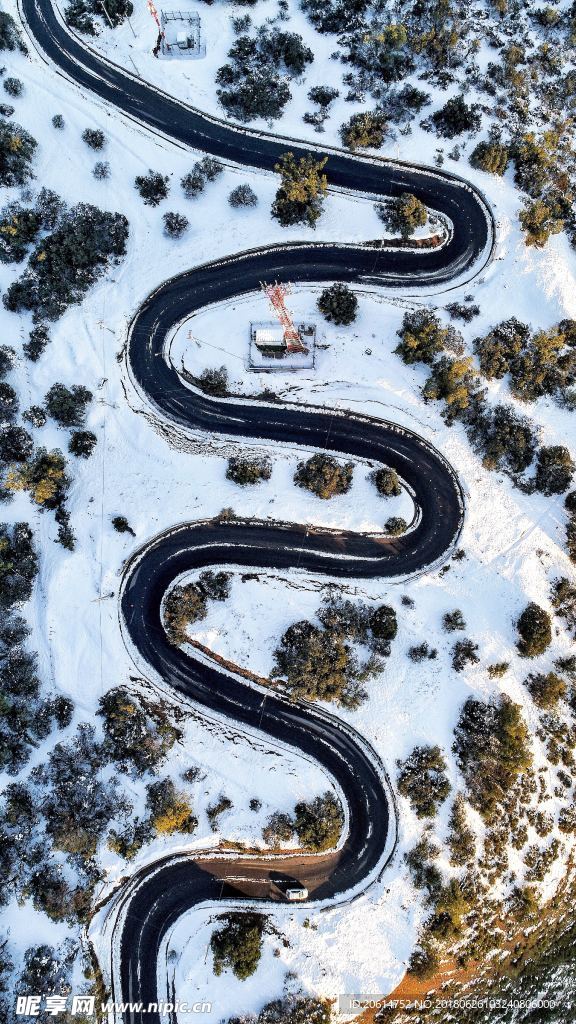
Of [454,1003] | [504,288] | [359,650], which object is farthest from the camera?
[504,288]

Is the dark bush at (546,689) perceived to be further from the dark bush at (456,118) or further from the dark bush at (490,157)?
the dark bush at (456,118)

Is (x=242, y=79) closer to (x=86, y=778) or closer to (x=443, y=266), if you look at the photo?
(x=443, y=266)

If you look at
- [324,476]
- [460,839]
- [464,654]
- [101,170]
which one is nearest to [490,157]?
[324,476]

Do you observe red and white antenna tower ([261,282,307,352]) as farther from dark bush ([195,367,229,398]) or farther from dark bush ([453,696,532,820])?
dark bush ([453,696,532,820])

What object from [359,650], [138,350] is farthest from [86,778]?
[138,350]

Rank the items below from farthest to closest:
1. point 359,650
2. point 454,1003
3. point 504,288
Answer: point 504,288, point 359,650, point 454,1003

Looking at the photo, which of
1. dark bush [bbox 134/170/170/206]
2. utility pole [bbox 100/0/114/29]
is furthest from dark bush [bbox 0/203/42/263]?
utility pole [bbox 100/0/114/29]

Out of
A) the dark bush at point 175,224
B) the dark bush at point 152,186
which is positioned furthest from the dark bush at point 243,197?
the dark bush at point 152,186
